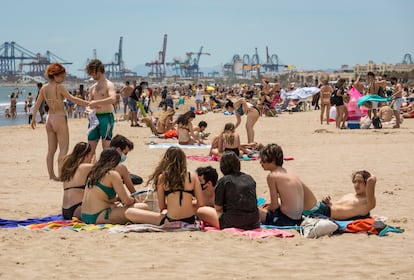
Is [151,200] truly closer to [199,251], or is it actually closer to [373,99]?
[199,251]

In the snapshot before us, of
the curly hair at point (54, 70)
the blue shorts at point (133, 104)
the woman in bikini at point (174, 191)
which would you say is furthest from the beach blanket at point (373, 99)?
the woman in bikini at point (174, 191)

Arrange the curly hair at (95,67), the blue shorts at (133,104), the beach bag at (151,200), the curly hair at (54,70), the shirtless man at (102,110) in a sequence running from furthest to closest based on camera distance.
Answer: the blue shorts at (133,104) → the shirtless man at (102,110) → the curly hair at (95,67) → the curly hair at (54,70) → the beach bag at (151,200)

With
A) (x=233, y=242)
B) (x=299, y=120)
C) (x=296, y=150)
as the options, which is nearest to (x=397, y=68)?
(x=299, y=120)

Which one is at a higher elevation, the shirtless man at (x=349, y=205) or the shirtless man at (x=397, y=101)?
the shirtless man at (x=397, y=101)

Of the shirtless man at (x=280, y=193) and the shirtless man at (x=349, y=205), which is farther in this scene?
the shirtless man at (x=349, y=205)

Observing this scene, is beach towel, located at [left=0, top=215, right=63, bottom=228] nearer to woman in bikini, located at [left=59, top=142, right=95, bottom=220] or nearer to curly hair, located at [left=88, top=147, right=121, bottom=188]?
woman in bikini, located at [left=59, top=142, right=95, bottom=220]

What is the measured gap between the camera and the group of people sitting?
554 cm

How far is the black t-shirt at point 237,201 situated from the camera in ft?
18.0

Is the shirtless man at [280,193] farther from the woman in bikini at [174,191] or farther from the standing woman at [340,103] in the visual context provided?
the standing woman at [340,103]

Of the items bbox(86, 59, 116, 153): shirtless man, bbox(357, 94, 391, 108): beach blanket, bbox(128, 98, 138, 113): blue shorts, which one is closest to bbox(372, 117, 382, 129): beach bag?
bbox(357, 94, 391, 108): beach blanket

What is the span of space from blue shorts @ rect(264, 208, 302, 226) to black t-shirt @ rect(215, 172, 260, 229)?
0.92 ft

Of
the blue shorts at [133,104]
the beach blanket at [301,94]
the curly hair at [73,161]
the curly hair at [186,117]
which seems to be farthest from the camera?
the beach blanket at [301,94]

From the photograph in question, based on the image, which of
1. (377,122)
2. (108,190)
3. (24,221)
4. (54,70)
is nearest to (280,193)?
(108,190)

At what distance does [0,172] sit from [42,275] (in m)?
5.69
